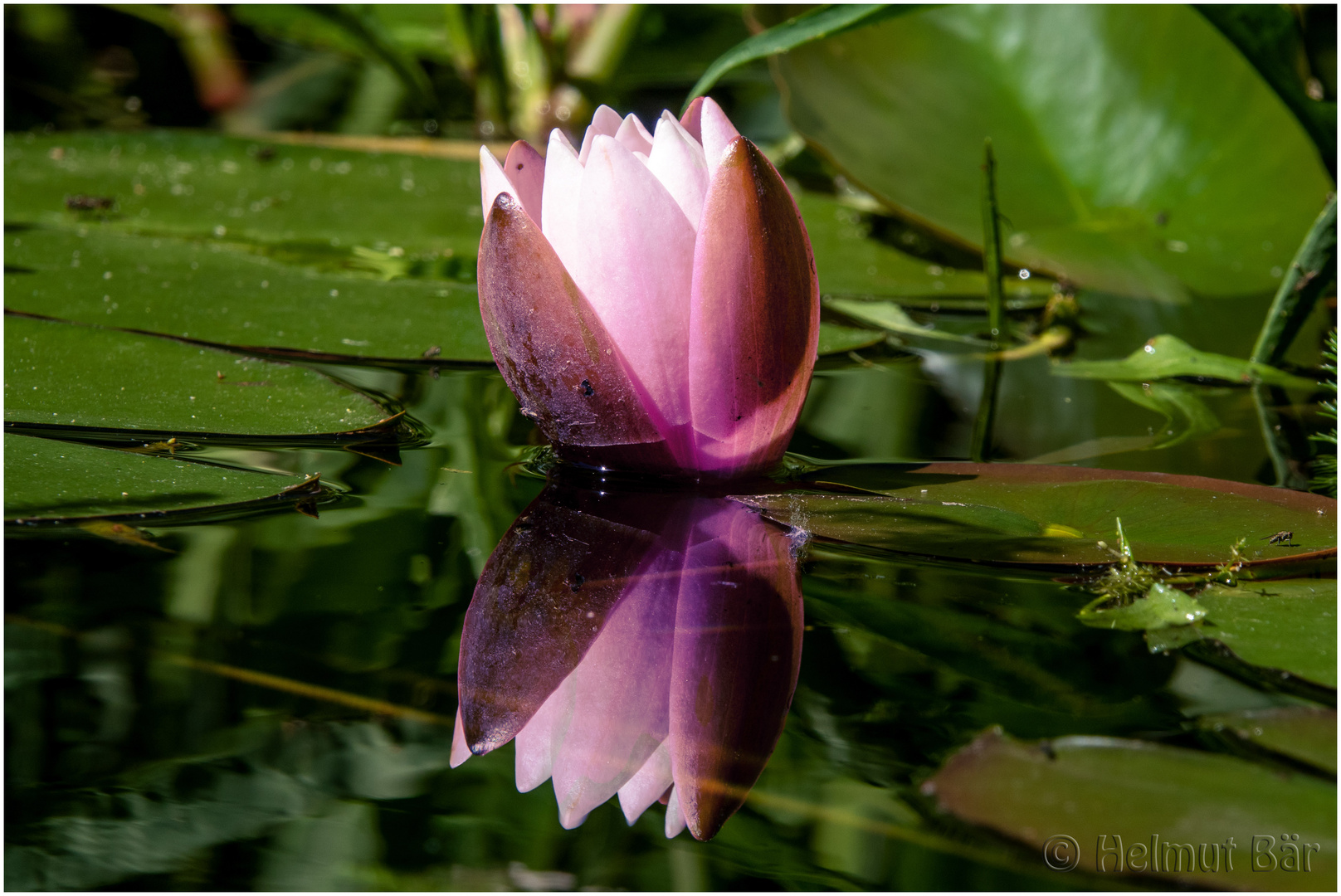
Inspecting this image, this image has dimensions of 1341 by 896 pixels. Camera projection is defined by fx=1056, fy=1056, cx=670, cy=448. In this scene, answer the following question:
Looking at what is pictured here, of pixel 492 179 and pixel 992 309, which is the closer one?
pixel 492 179

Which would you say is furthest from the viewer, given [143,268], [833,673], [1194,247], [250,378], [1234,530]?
[1194,247]

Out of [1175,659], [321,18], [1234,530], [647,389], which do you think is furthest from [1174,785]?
[321,18]

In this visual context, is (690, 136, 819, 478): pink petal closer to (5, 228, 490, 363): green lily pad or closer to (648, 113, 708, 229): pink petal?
(648, 113, 708, 229): pink petal

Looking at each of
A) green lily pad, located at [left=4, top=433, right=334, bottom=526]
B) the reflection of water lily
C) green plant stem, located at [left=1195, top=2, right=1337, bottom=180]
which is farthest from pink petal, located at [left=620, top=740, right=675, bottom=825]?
green plant stem, located at [left=1195, top=2, right=1337, bottom=180]

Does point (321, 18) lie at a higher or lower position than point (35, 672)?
higher

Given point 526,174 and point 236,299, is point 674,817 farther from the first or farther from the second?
point 236,299

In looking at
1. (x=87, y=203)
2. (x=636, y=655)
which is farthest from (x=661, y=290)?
(x=87, y=203)

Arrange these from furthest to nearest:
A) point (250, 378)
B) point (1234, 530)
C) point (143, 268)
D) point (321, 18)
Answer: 1. point (321, 18)
2. point (143, 268)
3. point (250, 378)
4. point (1234, 530)

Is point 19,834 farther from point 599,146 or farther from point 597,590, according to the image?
point 599,146
